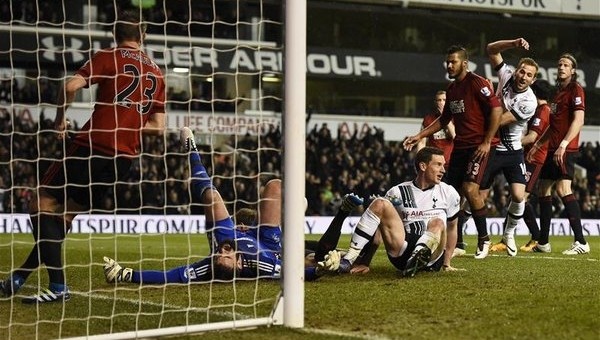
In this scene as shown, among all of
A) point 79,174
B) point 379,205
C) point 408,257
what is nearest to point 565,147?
point 408,257

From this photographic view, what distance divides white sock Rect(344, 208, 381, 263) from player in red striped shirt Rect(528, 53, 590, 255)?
4217mm

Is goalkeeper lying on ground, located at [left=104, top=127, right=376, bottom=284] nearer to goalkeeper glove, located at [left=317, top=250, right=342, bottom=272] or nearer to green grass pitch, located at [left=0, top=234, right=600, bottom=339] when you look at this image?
green grass pitch, located at [left=0, top=234, right=600, bottom=339]

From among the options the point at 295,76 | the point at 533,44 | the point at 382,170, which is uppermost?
the point at 533,44

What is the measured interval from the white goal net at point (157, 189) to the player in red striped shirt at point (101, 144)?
0.15 ft

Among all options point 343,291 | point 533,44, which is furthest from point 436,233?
point 533,44

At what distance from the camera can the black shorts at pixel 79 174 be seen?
6.90m

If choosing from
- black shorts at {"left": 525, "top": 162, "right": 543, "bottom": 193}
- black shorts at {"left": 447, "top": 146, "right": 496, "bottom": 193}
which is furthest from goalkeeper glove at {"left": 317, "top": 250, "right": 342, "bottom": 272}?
black shorts at {"left": 525, "top": 162, "right": 543, "bottom": 193}

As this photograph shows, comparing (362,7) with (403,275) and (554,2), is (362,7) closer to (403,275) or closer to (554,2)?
(554,2)

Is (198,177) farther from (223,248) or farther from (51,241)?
(51,241)

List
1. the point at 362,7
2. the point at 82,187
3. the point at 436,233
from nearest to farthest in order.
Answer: the point at 82,187
the point at 436,233
the point at 362,7

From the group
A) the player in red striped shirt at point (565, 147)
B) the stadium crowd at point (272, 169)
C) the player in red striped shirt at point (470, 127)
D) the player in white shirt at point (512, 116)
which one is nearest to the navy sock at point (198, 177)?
the player in red striped shirt at point (470, 127)

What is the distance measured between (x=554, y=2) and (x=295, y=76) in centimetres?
3015

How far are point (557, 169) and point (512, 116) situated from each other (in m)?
1.88

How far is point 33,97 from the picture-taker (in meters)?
26.5
